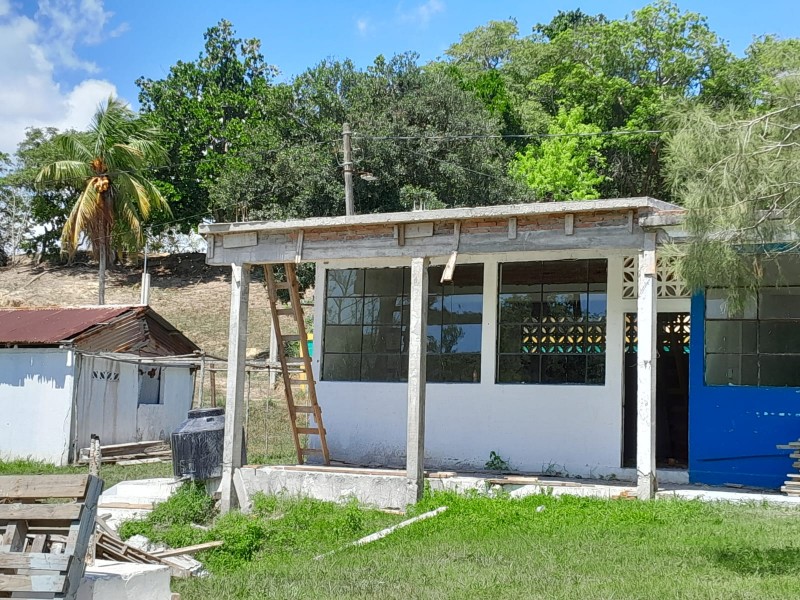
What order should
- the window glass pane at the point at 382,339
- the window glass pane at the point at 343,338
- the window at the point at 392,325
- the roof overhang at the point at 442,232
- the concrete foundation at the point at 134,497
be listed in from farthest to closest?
the window glass pane at the point at 343,338 → the window glass pane at the point at 382,339 → the window at the point at 392,325 → the concrete foundation at the point at 134,497 → the roof overhang at the point at 442,232

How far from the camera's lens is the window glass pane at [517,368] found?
43.5ft

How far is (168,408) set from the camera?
21.2 m

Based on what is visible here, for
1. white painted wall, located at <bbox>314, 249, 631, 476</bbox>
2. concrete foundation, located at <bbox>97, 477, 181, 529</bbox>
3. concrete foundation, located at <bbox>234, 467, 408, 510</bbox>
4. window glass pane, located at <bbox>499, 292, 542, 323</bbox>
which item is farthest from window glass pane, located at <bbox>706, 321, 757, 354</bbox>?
concrete foundation, located at <bbox>97, 477, 181, 529</bbox>

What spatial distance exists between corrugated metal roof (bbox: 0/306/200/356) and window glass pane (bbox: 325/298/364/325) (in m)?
6.12

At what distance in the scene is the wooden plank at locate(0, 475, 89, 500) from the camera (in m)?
6.08

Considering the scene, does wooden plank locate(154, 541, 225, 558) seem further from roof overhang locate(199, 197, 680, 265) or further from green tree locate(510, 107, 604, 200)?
green tree locate(510, 107, 604, 200)

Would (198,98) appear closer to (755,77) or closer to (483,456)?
(755,77)

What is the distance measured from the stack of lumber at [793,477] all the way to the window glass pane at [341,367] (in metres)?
6.44

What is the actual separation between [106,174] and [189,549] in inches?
740

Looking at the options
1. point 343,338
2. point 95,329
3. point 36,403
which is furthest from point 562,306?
point 36,403

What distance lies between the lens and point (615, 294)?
12953 millimetres

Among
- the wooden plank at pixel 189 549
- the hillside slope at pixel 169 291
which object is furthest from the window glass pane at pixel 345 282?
the hillside slope at pixel 169 291

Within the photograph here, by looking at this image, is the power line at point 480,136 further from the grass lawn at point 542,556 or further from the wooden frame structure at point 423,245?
the grass lawn at point 542,556

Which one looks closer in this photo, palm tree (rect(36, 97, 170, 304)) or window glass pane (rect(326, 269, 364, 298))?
window glass pane (rect(326, 269, 364, 298))
